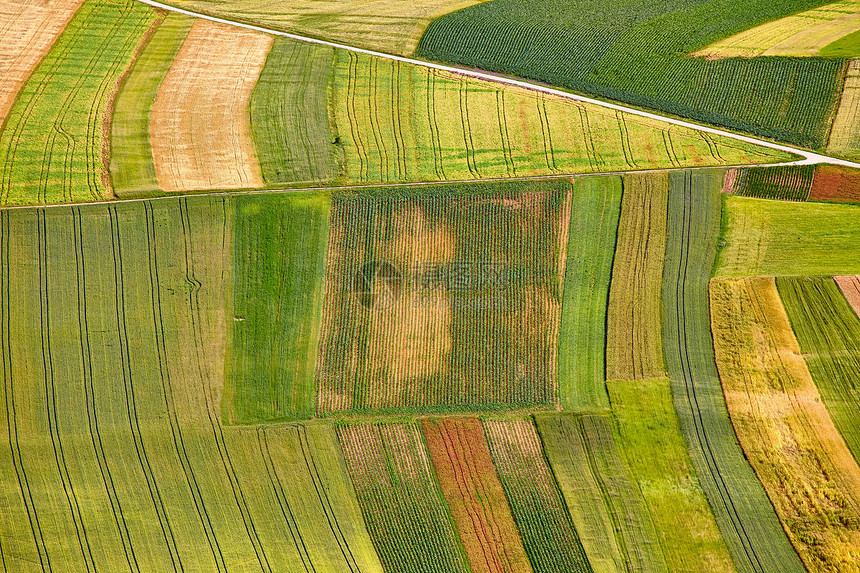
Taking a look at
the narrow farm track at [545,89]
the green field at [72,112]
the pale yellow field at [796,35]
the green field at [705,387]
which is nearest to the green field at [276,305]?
the green field at [72,112]

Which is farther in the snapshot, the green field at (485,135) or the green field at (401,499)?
the green field at (485,135)

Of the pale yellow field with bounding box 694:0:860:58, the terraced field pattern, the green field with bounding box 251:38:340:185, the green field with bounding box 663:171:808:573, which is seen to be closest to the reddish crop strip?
the terraced field pattern

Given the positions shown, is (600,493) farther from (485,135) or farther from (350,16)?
(350,16)

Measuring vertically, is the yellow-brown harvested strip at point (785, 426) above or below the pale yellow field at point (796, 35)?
below

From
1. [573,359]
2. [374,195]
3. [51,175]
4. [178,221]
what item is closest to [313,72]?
[374,195]

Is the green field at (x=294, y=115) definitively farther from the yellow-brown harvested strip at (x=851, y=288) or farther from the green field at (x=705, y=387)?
the yellow-brown harvested strip at (x=851, y=288)

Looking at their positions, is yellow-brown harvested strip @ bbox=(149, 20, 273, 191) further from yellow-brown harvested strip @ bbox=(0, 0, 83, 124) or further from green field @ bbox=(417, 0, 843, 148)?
green field @ bbox=(417, 0, 843, 148)
